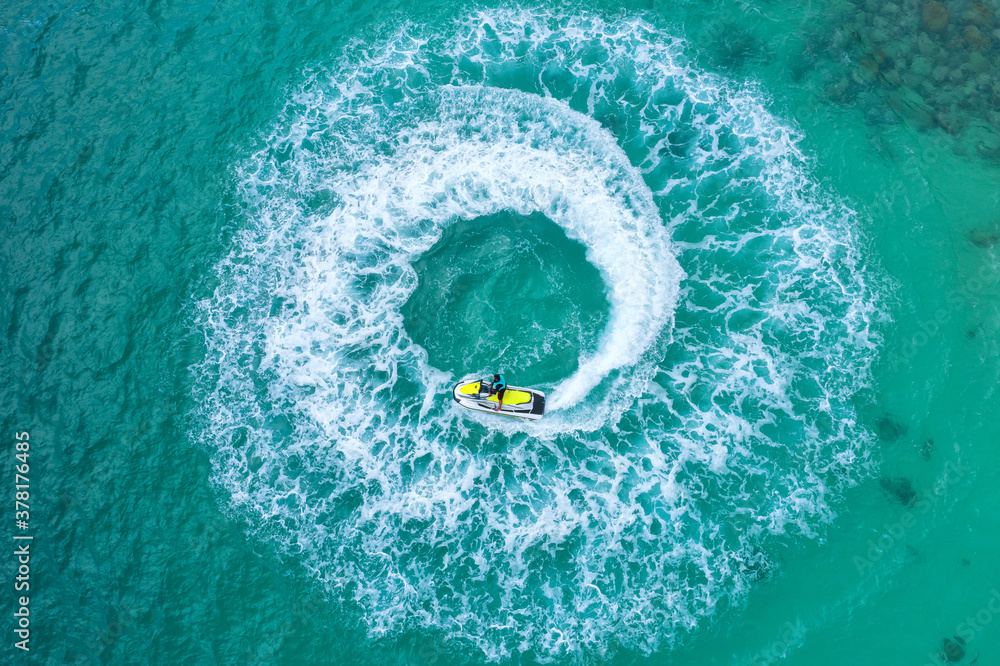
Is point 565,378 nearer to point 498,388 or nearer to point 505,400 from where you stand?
point 505,400

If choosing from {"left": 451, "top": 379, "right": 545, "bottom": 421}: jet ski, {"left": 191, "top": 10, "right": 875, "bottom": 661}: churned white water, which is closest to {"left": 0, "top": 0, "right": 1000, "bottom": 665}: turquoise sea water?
{"left": 191, "top": 10, "right": 875, "bottom": 661}: churned white water

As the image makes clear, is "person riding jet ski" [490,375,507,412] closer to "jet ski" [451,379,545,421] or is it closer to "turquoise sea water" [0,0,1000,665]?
"jet ski" [451,379,545,421]

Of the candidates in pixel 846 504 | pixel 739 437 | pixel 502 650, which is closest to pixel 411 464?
pixel 502 650

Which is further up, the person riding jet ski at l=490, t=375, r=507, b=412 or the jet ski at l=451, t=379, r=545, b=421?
the person riding jet ski at l=490, t=375, r=507, b=412

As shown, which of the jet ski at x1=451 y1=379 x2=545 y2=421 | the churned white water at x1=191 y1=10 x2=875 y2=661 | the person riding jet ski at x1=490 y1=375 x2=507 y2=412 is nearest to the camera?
the churned white water at x1=191 y1=10 x2=875 y2=661

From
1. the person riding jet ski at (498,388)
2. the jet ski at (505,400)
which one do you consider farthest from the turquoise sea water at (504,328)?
the person riding jet ski at (498,388)

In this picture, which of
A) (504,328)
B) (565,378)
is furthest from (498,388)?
(565,378)

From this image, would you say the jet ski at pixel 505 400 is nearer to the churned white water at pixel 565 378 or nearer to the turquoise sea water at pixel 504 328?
the churned white water at pixel 565 378
